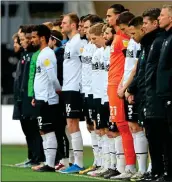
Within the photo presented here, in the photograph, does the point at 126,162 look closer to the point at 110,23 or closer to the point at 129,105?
the point at 129,105

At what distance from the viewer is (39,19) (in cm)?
2300

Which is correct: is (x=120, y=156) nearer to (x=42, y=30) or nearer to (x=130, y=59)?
(x=130, y=59)

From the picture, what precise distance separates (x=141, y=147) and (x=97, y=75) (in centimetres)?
148

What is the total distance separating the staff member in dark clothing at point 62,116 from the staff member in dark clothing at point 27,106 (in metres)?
0.35

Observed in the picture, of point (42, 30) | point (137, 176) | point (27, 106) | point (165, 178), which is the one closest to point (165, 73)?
point (165, 178)

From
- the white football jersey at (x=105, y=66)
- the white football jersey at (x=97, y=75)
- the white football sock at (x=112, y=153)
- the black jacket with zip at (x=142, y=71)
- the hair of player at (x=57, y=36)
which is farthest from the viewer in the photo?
the hair of player at (x=57, y=36)

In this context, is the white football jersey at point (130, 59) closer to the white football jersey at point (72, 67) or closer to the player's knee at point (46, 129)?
the white football jersey at point (72, 67)

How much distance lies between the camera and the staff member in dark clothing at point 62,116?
15125mm

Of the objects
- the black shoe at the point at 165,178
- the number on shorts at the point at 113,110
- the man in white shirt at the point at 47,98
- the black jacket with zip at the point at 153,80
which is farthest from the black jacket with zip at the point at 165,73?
the man in white shirt at the point at 47,98

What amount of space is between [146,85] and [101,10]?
10.8m

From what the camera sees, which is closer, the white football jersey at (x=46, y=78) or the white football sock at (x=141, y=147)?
the white football sock at (x=141, y=147)

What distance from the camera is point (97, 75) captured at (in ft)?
46.6

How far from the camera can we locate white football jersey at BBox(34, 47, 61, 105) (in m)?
14.8

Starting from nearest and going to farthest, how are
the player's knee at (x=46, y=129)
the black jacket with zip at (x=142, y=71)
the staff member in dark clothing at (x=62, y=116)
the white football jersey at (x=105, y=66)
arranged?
the black jacket with zip at (x=142, y=71), the white football jersey at (x=105, y=66), the player's knee at (x=46, y=129), the staff member in dark clothing at (x=62, y=116)
